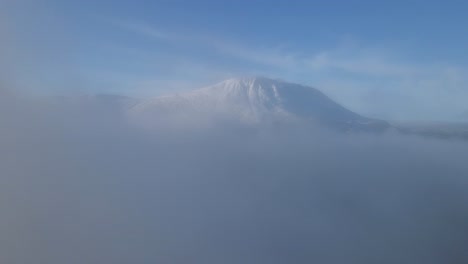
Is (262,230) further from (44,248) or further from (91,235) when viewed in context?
Answer: (44,248)

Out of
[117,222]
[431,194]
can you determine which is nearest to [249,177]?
[117,222]

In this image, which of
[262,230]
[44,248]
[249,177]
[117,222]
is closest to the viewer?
[44,248]

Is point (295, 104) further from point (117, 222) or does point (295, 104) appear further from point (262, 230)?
point (117, 222)

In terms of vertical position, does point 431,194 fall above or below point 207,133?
below

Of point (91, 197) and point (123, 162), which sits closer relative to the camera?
point (91, 197)

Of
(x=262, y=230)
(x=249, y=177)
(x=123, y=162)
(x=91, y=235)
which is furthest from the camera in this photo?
(x=249, y=177)

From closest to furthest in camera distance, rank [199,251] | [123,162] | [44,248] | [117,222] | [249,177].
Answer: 1. [44,248]
2. [117,222]
3. [199,251]
4. [123,162]
5. [249,177]

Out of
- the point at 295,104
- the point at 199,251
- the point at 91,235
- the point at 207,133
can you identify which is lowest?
the point at 199,251

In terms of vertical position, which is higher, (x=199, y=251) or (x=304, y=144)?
(x=304, y=144)

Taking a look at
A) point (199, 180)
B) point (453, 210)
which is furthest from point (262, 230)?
point (453, 210)
